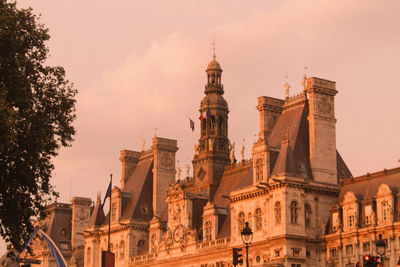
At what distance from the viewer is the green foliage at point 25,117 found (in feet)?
166

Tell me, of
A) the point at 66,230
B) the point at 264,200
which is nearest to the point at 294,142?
the point at 264,200

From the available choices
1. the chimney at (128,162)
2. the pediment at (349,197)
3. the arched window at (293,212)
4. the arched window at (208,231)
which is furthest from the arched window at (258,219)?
the chimney at (128,162)

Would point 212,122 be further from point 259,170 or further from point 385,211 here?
point 385,211

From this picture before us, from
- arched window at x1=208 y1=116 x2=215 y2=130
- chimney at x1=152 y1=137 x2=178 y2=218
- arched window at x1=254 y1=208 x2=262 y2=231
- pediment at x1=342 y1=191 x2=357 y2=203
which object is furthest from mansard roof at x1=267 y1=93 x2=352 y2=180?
chimney at x1=152 y1=137 x2=178 y2=218

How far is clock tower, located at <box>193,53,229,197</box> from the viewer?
101000 mm

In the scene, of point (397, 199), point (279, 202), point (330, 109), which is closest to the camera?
point (397, 199)

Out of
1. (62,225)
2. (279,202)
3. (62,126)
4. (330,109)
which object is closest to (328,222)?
(279,202)

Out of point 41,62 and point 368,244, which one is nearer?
point 41,62

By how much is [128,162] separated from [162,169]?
9.47 meters

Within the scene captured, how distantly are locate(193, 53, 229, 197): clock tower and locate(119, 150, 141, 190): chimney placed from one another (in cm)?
1822

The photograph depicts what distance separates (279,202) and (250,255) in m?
7.37

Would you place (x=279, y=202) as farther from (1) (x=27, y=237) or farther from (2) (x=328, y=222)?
(1) (x=27, y=237)

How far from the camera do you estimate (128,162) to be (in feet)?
394

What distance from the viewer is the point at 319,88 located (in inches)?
3408
